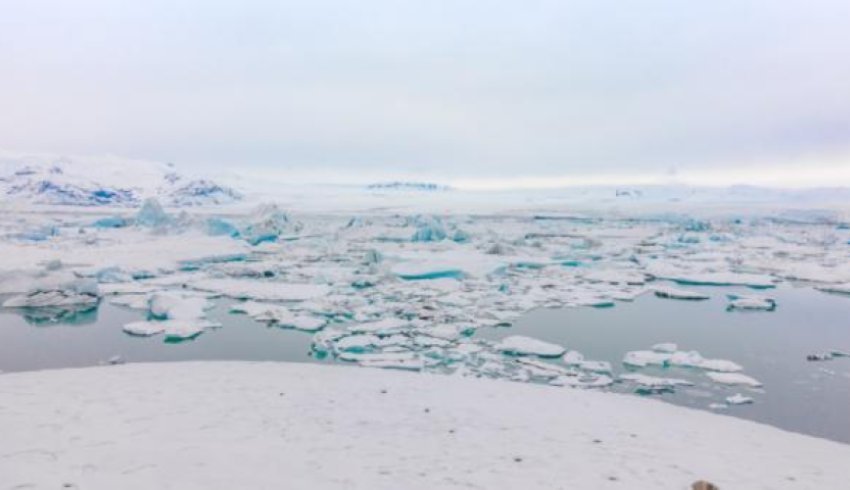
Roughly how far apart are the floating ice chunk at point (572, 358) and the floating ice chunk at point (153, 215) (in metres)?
23.3

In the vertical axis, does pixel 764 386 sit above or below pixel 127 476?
below

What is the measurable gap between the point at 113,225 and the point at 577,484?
32.2 metres

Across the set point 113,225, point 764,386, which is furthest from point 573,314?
point 113,225

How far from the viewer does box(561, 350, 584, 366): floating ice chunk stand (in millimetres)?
8375

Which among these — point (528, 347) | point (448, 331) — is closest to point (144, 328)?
point (448, 331)

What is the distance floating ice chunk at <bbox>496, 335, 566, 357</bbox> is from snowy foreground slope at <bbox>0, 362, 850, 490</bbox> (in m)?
1.86

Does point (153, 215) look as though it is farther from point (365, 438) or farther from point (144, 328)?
point (365, 438)

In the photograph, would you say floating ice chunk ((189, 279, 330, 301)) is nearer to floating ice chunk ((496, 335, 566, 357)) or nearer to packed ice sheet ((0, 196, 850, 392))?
packed ice sheet ((0, 196, 850, 392))

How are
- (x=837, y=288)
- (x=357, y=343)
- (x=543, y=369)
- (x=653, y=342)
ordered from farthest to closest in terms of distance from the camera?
(x=837, y=288), (x=653, y=342), (x=357, y=343), (x=543, y=369)

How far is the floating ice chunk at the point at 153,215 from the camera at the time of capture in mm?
27609

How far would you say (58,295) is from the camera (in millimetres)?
12320

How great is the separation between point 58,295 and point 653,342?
11636 mm

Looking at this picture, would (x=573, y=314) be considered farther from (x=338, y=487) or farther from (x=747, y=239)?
(x=747, y=239)

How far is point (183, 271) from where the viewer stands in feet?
54.9
